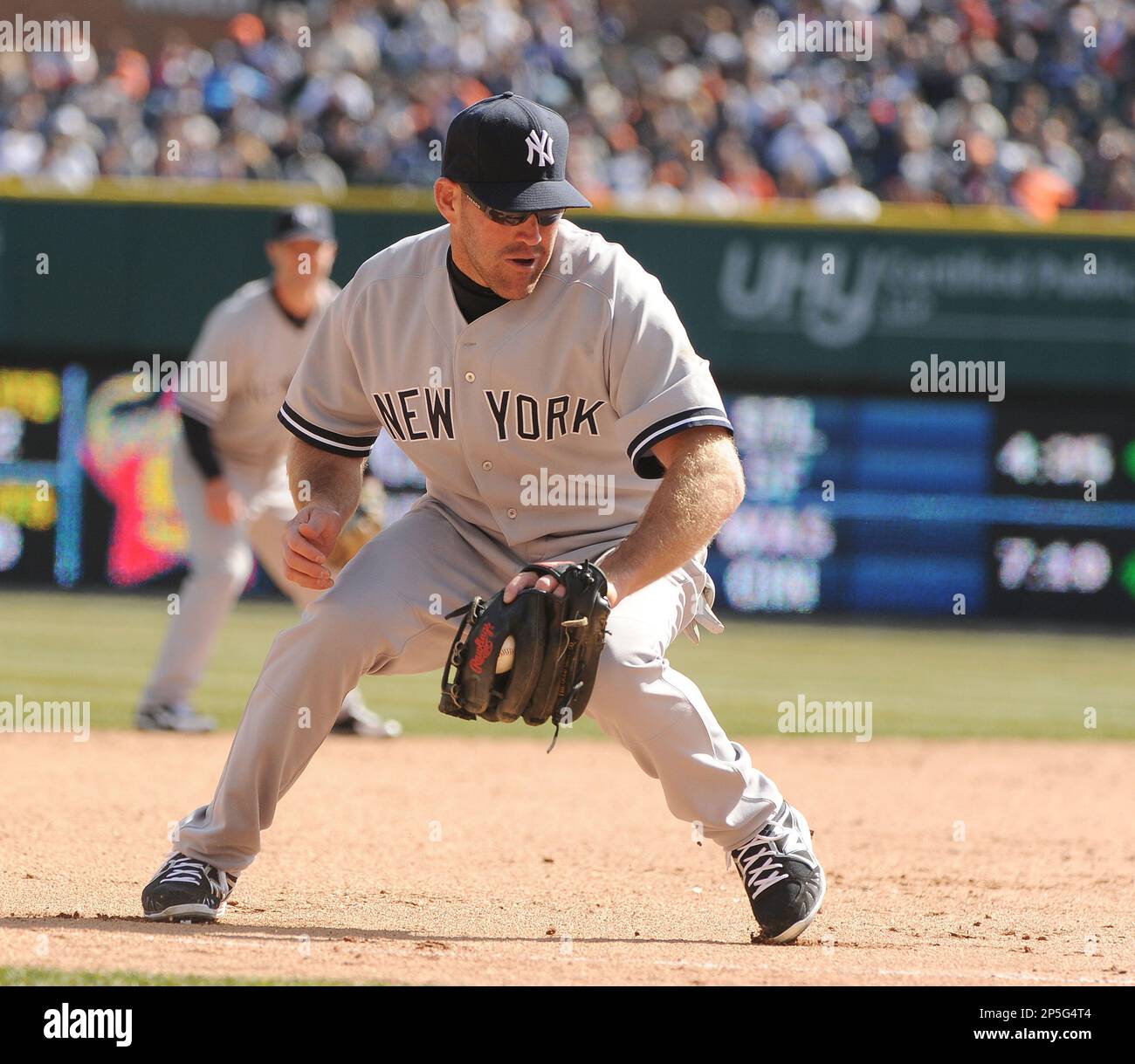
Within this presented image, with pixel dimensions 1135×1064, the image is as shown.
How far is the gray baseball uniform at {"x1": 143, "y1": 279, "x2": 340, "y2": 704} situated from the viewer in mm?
8172

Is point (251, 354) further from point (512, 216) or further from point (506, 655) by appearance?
point (506, 655)

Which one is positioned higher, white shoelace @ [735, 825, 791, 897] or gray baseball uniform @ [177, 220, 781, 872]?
gray baseball uniform @ [177, 220, 781, 872]

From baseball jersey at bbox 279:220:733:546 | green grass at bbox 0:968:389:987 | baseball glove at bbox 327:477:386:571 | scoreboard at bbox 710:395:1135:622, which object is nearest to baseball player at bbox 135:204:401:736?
baseball glove at bbox 327:477:386:571

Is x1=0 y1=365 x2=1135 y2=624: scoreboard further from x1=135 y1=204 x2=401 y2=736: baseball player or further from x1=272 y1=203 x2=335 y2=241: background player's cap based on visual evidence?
x1=272 y1=203 x2=335 y2=241: background player's cap

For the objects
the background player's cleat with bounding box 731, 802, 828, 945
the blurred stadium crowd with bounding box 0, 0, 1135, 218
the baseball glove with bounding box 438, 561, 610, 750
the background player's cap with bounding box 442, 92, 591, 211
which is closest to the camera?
the baseball glove with bounding box 438, 561, 610, 750

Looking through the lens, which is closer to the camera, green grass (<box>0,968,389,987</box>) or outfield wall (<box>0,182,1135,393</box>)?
green grass (<box>0,968,389,987</box>)

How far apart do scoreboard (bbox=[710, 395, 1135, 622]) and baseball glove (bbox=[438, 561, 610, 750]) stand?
1060cm

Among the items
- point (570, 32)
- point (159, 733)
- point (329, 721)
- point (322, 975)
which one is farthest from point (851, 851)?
point (570, 32)

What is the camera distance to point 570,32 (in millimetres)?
18219

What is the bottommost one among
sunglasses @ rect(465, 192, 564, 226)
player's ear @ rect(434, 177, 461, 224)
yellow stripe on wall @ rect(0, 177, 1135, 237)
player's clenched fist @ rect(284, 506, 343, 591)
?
player's clenched fist @ rect(284, 506, 343, 591)

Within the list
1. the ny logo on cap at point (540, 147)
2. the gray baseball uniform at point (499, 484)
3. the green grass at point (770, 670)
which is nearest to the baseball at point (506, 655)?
the gray baseball uniform at point (499, 484)

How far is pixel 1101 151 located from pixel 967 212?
271 cm

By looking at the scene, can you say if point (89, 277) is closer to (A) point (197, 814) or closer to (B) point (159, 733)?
(B) point (159, 733)

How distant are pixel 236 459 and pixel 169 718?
1308mm
